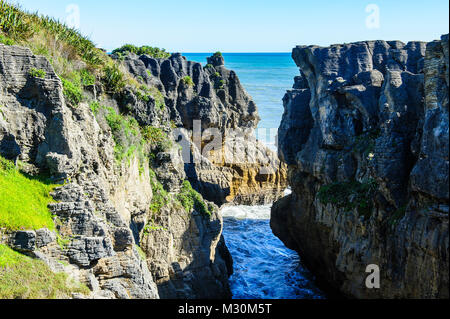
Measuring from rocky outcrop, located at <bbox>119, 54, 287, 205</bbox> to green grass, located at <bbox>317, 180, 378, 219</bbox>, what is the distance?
318 inches

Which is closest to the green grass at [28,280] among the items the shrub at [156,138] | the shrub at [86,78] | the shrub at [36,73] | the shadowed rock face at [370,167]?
the shrub at [36,73]

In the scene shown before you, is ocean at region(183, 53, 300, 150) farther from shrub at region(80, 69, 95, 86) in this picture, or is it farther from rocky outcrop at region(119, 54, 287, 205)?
shrub at region(80, 69, 95, 86)

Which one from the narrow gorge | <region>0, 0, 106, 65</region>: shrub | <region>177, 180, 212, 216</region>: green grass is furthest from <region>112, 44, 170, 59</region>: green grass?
<region>177, 180, 212, 216</region>: green grass

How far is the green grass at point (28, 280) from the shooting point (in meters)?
9.49

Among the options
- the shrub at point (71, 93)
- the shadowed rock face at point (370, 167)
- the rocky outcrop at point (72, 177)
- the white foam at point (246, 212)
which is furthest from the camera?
the white foam at point (246, 212)

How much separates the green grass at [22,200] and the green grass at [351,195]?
1184 centimetres

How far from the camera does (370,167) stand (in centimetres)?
1712

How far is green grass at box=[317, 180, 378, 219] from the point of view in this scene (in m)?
18.2

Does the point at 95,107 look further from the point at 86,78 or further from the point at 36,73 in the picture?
the point at 36,73

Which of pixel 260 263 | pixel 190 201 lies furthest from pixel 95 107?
pixel 260 263

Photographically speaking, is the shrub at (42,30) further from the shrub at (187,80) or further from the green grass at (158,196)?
the shrub at (187,80)

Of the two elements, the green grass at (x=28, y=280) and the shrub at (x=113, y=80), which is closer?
the green grass at (x=28, y=280)
